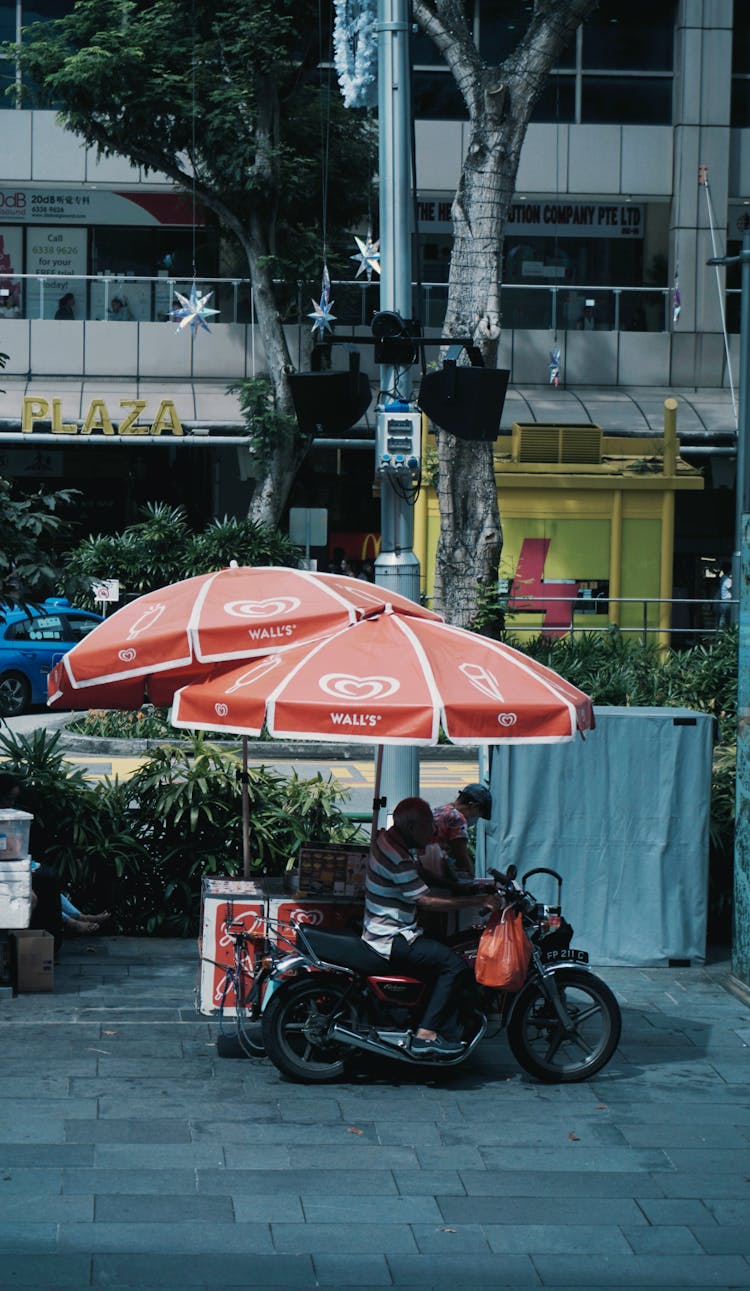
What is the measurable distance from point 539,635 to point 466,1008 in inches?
621

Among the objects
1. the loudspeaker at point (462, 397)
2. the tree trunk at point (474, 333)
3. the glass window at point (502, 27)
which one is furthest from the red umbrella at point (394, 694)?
the glass window at point (502, 27)

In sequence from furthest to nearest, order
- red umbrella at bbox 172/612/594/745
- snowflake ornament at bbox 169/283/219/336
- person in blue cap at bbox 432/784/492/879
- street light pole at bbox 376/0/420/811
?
snowflake ornament at bbox 169/283/219/336 → street light pole at bbox 376/0/420/811 → person in blue cap at bbox 432/784/492/879 → red umbrella at bbox 172/612/594/745

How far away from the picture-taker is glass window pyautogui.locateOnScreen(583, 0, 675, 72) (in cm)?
3412

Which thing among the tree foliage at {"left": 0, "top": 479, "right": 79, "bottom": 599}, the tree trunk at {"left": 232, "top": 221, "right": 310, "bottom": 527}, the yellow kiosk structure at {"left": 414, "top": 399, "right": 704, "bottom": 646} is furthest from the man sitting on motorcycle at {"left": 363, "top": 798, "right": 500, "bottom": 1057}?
the tree trunk at {"left": 232, "top": 221, "right": 310, "bottom": 527}

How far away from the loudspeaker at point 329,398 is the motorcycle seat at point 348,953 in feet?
12.6

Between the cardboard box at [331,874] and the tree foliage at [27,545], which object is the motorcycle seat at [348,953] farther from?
the tree foliage at [27,545]

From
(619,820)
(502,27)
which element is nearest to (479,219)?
(619,820)

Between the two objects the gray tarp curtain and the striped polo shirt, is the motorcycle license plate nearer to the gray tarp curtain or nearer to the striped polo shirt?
the striped polo shirt

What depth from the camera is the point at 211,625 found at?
8531 mm

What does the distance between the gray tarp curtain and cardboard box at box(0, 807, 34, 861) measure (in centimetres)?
300

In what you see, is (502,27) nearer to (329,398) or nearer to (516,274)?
(516,274)

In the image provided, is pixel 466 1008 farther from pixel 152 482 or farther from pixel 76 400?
pixel 152 482

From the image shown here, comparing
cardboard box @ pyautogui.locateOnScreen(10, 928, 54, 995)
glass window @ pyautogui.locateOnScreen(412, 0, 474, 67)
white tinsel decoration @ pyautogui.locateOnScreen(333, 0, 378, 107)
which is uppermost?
glass window @ pyautogui.locateOnScreen(412, 0, 474, 67)

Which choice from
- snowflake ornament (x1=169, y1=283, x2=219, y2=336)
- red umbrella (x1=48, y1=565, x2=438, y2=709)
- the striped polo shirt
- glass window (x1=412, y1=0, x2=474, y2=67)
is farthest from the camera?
glass window (x1=412, y1=0, x2=474, y2=67)
